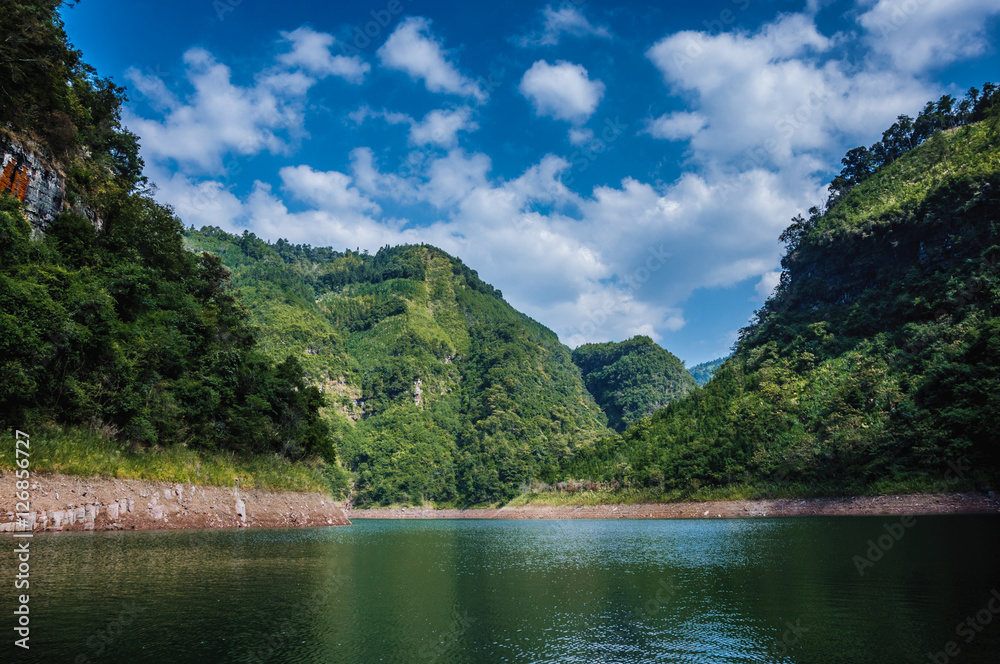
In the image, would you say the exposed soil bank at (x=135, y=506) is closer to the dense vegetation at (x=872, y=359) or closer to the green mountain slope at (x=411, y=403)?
the dense vegetation at (x=872, y=359)

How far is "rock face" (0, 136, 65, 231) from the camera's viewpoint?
2570cm

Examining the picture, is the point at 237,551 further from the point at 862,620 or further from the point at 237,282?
the point at 237,282

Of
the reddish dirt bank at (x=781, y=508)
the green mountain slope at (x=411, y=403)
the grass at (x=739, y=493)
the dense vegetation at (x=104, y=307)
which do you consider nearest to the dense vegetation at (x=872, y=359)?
the grass at (x=739, y=493)

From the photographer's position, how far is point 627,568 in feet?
69.4

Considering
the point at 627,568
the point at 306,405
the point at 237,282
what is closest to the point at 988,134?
the point at 627,568

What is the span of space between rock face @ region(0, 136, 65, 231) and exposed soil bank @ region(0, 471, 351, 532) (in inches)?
561

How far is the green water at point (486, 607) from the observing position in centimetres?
923

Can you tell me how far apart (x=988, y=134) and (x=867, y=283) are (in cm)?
2765

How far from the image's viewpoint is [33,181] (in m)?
27.5

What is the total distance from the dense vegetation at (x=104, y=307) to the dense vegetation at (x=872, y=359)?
63.8 meters

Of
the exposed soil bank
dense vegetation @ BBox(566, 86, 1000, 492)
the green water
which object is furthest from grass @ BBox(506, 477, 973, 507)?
the exposed soil bank

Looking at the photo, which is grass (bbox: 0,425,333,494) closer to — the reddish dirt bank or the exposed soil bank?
the exposed soil bank

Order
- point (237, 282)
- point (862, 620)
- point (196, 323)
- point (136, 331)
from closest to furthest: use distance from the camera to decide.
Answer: point (862, 620) < point (136, 331) < point (196, 323) < point (237, 282)

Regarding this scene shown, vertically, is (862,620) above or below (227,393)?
below
